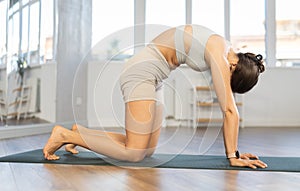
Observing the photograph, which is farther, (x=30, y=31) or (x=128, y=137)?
(x=30, y=31)

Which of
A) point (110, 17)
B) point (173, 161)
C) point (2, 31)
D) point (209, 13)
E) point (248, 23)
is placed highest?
point (209, 13)

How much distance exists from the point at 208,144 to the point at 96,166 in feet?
2.01

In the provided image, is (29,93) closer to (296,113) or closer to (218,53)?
(218,53)

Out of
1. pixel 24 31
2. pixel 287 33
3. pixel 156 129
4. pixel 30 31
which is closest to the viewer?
pixel 156 129

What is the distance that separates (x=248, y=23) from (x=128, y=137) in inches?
155

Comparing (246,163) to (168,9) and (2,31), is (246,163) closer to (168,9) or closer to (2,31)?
(2,31)

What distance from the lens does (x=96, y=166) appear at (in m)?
1.50

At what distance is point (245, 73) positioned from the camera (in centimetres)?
145

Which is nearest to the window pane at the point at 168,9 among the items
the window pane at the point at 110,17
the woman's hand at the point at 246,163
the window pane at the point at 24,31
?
the window pane at the point at 110,17

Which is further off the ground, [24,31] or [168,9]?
[168,9]

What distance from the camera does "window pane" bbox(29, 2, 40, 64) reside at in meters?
3.61

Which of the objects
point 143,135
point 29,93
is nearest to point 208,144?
point 143,135

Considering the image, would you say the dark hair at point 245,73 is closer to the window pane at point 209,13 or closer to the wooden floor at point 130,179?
the wooden floor at point 130,179


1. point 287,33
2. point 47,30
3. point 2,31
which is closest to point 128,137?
point 2,31
